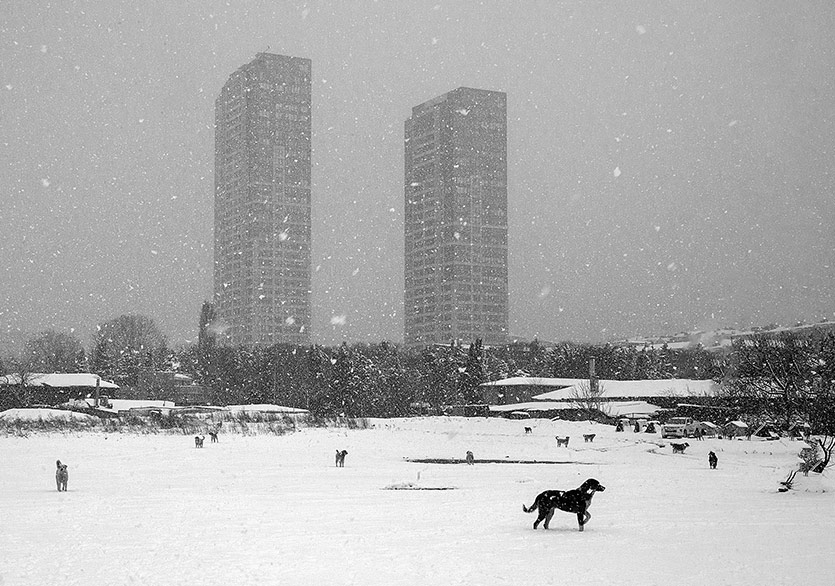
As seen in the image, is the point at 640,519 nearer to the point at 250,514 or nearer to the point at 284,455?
the point at 250,514

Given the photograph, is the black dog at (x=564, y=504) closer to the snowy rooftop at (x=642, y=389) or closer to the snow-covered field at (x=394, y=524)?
the snow-covered field at (x=394, y=524)

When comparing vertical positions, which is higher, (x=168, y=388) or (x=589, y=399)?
(x=168, y=388)


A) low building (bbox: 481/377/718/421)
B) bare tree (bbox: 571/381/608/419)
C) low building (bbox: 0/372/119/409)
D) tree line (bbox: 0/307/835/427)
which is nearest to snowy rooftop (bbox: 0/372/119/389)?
low building (bbox: 0/372/119/409)

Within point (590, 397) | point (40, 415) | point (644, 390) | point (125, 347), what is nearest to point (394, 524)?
point (40, 415)

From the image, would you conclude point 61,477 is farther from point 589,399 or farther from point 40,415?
point 589,399

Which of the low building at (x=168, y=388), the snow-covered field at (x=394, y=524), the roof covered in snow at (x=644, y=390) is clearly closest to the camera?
the snow-covered field at (x=394, y=524)

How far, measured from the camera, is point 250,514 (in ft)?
71.1

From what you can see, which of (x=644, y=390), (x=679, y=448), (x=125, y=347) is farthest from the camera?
(x=125, y=347)

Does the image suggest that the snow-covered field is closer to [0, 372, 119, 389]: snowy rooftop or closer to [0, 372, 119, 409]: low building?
[0, 372, 119, 409]: low building

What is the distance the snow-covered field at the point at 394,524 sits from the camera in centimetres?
1430

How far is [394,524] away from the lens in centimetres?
1973

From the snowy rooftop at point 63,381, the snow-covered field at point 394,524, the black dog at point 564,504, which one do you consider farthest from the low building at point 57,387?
the black dog at point 564,504

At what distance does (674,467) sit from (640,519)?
20059mm

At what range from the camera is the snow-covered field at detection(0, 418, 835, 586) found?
563 inches
